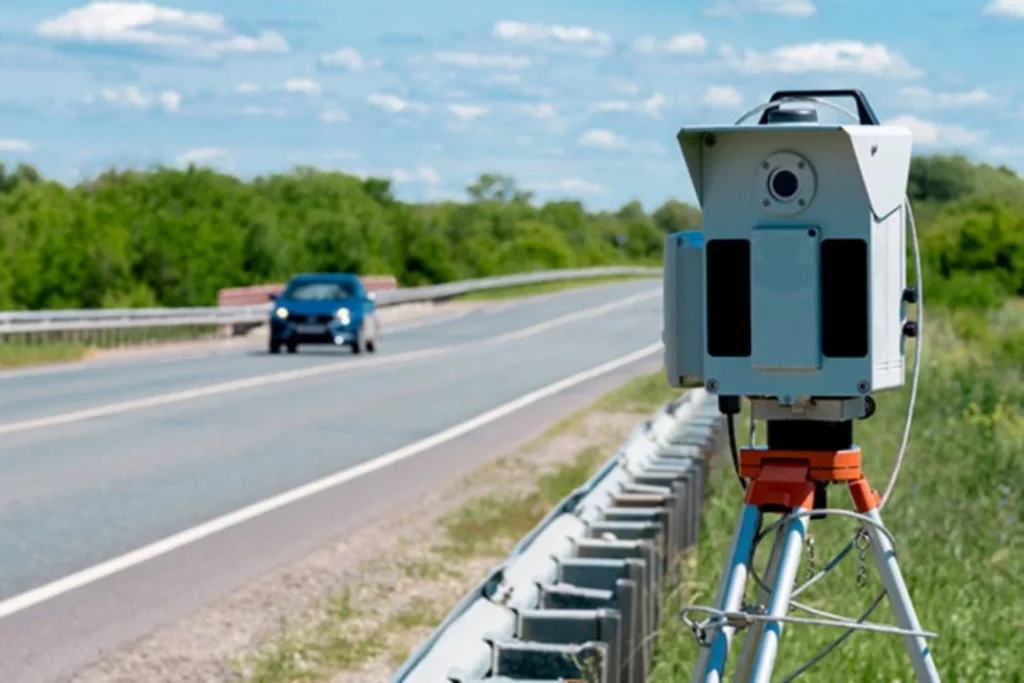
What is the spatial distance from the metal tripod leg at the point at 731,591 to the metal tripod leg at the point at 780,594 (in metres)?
0.06

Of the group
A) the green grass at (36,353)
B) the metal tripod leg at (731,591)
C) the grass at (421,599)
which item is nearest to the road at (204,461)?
the grass at (421,599)

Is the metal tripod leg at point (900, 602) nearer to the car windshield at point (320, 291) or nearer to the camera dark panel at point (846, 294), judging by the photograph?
the camera dark panel at point (846, 294)

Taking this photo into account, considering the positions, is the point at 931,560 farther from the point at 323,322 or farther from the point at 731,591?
the point at 323,322

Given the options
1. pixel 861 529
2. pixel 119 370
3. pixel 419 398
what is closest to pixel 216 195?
pixel 119 370

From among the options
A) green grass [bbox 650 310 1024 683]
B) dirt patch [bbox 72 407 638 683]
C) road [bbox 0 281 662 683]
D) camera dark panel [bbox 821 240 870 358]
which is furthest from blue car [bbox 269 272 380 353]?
camera dark panel [bbox 821 240 870 358]

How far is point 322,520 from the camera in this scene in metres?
12.2

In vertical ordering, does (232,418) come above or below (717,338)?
below

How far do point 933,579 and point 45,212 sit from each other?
67687 mm

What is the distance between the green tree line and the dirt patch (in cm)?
272

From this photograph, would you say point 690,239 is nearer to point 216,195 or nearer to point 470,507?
point 470,507

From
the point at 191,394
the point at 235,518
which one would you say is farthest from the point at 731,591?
the point at 191,394

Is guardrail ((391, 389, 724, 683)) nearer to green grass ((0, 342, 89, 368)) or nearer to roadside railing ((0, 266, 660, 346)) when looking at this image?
green grass ((0, 342, 89, 368))

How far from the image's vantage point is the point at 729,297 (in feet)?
13.5

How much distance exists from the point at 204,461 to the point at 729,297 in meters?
11.5
